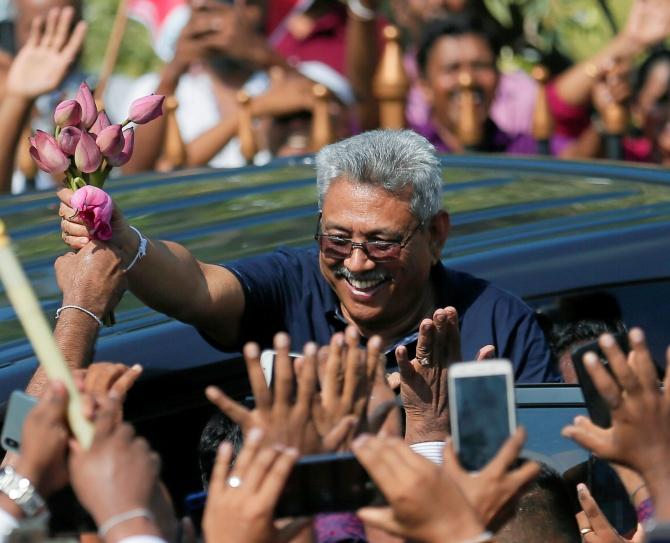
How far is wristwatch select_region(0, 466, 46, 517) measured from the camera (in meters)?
2.28

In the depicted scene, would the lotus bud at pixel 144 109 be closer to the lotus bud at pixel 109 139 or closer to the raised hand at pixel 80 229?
→ the lotus bud at pixel 109 139

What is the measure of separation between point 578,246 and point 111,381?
1.37m

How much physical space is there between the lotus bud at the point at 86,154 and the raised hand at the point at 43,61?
2.31 meters

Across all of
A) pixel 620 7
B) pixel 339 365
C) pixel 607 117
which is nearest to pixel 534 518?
pixel 339 365

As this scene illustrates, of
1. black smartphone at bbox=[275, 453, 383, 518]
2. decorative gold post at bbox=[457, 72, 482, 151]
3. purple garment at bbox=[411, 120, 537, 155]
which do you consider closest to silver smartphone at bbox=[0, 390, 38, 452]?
black smartphone at bbox=[275, 453, 383, 518]

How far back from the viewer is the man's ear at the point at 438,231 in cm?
358

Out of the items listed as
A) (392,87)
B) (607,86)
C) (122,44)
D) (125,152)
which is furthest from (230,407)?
(122,44)

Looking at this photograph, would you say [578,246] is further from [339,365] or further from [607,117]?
[607,117]

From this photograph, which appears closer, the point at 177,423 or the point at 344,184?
the point at 177,423

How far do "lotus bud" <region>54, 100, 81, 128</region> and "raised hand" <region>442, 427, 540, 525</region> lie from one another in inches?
45.1

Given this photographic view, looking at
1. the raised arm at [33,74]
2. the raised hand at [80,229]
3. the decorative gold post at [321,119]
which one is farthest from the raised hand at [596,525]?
the decorative gold post at [321,119]

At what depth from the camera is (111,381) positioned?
2551 mm

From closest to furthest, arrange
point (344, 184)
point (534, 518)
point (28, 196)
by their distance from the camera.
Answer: point (534, 518), point (344, 184), point (28, 196)

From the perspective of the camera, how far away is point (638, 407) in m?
2.28
